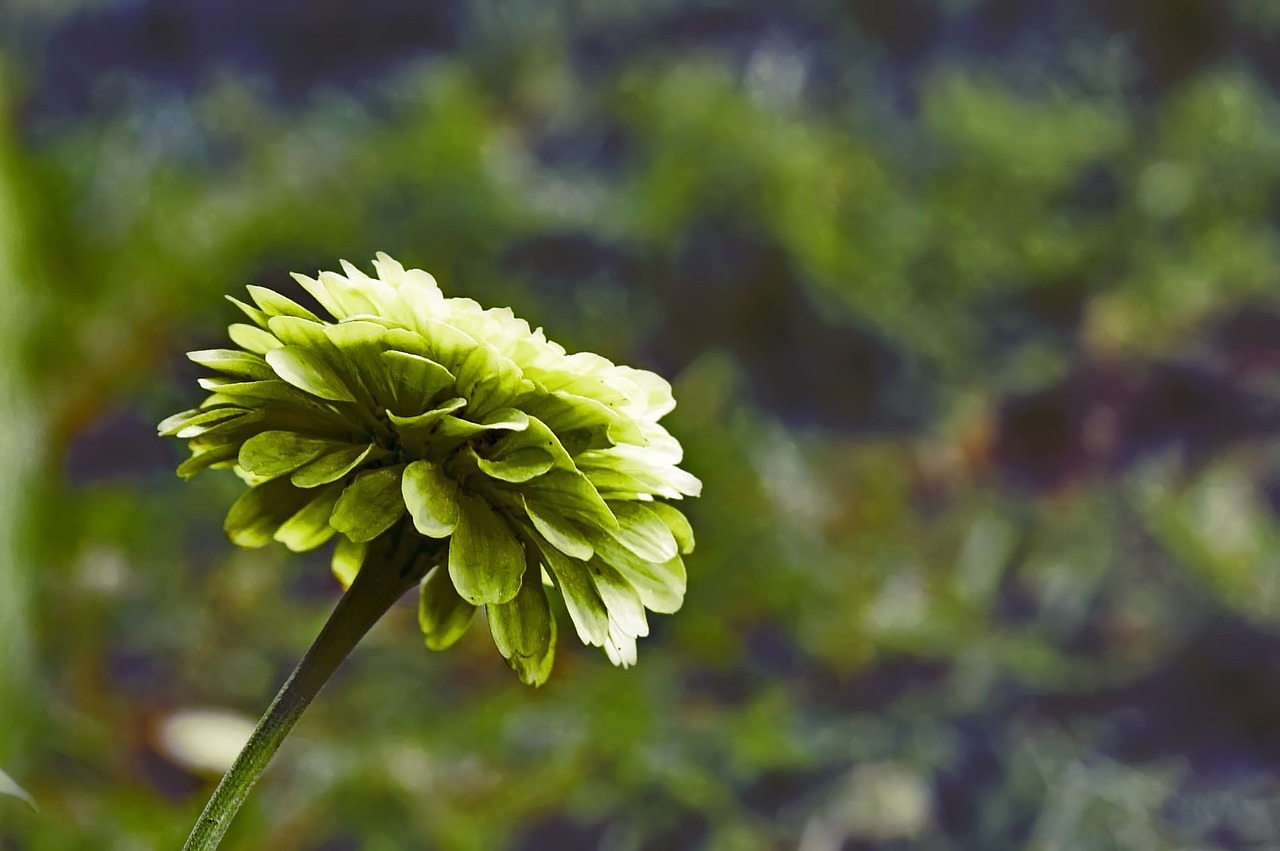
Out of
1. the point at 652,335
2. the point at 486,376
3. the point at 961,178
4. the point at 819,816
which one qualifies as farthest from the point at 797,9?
the point at 486,376

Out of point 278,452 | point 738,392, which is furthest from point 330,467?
point 738,392

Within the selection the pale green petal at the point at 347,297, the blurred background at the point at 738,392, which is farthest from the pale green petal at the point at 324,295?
A: the blurred background at the point at 738,392

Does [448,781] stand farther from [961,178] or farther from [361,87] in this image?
[961,178]

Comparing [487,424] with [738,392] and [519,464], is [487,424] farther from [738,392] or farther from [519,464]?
[738,392]

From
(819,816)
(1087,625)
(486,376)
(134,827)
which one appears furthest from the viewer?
(1087,625)

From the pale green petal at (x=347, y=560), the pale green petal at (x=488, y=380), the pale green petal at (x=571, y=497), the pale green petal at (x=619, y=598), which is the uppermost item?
the pale green petal at (x=488, y=380)

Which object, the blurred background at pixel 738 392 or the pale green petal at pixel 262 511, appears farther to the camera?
the blurred background at pixel 738 392

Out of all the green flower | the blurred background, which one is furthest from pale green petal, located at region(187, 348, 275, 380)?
the blurred background

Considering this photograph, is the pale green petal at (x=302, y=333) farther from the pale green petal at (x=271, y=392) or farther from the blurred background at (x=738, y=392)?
the blurred background at (x=738, y=392)
